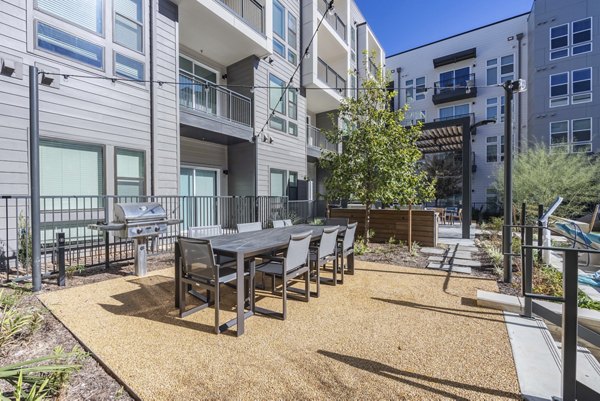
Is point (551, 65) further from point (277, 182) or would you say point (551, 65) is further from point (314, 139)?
point (277, 182)

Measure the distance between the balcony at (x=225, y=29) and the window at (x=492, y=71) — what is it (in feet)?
58.1

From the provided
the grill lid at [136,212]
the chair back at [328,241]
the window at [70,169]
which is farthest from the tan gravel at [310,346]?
the window at [70,169]

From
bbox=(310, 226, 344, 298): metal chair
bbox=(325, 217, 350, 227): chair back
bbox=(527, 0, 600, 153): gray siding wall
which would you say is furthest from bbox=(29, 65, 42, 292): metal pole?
bbox=(527, 0, 600, 153): gray siding wall

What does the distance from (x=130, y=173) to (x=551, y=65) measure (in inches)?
914

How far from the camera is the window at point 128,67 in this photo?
278 inches

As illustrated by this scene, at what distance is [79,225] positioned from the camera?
254 inches

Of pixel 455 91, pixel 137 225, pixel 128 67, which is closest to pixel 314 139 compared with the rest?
pixel 128 67

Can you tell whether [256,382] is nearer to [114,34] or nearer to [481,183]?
[114,34]

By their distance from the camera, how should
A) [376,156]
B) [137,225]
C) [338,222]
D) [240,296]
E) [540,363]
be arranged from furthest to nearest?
1. [376,156]
2. [338,222]
3. [137,225]
4. [240,296]
5. [540,363]

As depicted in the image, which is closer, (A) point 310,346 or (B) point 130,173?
(A) point 310,346

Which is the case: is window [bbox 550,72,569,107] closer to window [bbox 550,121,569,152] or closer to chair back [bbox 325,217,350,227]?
window [bbox 550,121,569,152]

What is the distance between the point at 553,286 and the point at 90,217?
9.07 m

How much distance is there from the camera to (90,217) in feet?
21.6

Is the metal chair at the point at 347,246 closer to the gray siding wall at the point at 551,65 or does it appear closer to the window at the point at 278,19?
the window at the point at 278,19
